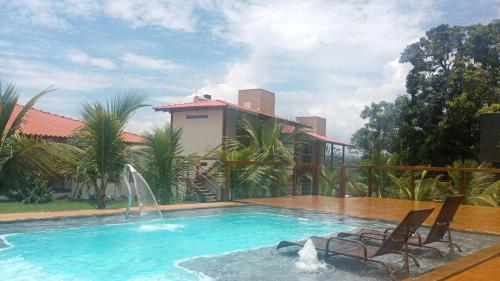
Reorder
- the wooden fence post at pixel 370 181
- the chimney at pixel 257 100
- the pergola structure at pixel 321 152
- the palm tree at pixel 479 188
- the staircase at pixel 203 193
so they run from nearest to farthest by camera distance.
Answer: the palm tree at pixel 479 188, the wooden fence post at pixel 370 181, the staircase at pixel 203 193, the pergola structure at pixel 321 152, the chimney at pixel 257 100

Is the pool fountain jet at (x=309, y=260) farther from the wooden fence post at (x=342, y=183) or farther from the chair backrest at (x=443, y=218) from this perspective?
the wooden fence post at (x=342, y=183)

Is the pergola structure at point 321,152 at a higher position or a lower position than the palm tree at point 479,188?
higher

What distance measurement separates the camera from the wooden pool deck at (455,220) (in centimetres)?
552

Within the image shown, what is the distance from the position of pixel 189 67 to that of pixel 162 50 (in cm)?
270

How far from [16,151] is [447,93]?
20.5m

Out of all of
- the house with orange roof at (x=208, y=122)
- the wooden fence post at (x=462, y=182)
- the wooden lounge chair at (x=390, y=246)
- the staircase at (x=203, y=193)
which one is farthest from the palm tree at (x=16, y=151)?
the house with orange roof at (x=208, y=122)

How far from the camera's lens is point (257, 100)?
29422mm

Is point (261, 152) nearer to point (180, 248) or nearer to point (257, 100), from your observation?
point (180, 248)

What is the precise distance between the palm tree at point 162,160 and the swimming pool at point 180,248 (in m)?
2.65

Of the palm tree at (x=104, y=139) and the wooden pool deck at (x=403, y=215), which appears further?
the palm tree at (x=104, y=139)

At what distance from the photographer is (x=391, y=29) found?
1375 centimetres

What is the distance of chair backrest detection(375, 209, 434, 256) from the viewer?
18.5 feet

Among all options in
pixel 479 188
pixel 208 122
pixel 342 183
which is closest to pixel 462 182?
pixel 479 188

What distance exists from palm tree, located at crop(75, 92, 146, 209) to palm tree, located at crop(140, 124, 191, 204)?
210 centimetres
